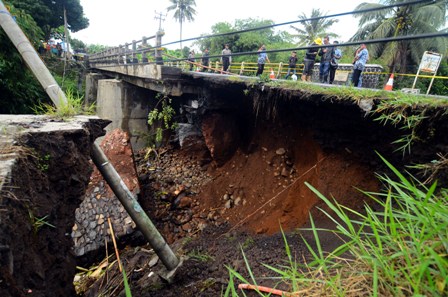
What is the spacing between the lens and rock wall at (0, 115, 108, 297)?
5.08 feet

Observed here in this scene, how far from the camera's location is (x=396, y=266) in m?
1.05

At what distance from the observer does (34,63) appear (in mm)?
3271

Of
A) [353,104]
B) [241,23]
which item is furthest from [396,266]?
[241,23]

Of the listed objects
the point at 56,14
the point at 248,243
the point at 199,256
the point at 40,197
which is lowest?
the point at 199,256

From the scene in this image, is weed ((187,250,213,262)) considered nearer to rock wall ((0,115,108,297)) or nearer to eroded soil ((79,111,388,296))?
eroded soil ((79,111,388,296))

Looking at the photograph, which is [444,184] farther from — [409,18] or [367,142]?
[409,18]

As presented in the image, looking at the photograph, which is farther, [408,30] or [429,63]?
[408,30]

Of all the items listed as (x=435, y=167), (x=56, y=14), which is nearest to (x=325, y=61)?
(x=435, y=167)

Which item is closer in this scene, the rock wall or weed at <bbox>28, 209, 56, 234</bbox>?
the rock wall

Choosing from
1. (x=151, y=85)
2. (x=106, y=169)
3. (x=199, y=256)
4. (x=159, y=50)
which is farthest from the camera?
(x=151, y=85)

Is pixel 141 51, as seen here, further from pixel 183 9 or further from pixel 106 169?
pixel 183 9

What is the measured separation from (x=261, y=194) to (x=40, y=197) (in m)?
3.83

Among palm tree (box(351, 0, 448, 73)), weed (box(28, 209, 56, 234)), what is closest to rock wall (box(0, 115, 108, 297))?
weed (box(28, 209, 56, 234))

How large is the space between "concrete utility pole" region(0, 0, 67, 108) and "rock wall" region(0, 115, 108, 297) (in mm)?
597
